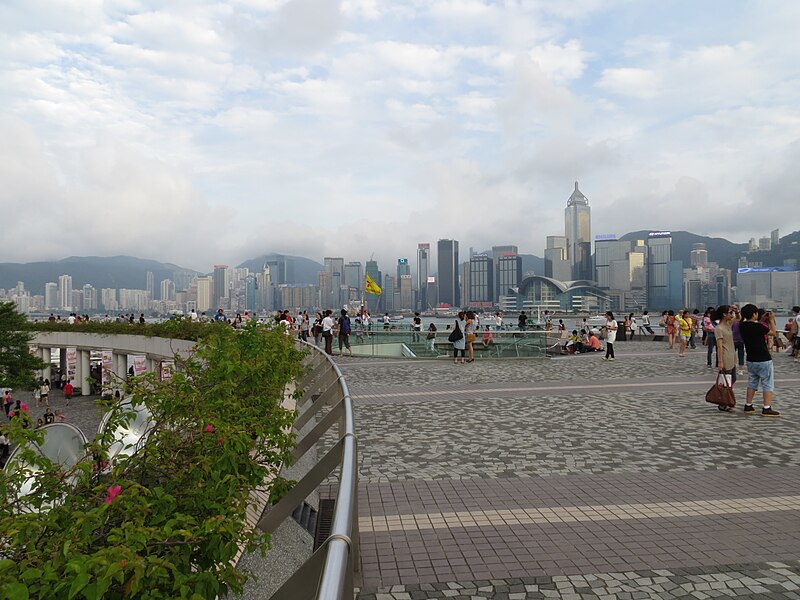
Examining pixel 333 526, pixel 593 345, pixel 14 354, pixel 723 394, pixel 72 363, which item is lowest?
pixel 72 363

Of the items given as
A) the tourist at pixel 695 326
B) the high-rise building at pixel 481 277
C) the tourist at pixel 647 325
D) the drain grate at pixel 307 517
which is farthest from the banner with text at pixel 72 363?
the high-rise building at pixel 481 277

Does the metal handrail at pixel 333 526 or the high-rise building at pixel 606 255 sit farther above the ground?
the high-rise building at pixel 606 255

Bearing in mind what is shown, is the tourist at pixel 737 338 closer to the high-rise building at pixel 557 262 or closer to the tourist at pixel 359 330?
the tourist at pixel 359 330

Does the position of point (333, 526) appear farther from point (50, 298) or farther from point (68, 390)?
point (50, 298)

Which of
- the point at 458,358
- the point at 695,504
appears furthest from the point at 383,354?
the point at 695,504

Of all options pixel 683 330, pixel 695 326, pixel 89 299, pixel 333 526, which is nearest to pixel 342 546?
pixel 333 526

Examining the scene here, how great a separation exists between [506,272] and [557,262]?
1307cm

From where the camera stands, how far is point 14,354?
112ft

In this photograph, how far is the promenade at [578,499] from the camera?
3.87 metres

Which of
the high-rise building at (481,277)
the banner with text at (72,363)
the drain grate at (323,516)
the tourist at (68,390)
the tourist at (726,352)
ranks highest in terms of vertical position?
the high-rise building at (481,277)

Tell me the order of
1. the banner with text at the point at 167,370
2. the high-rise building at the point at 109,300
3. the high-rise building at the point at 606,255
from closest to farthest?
the banner with text at the point at 167,370
the high-rise building at the point at 606,255
the high-rise building at the point at 109,300

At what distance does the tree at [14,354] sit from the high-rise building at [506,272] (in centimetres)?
12067

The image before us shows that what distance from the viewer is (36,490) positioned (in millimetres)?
2850

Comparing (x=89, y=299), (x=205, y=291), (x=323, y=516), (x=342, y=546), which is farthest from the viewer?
(x=89, y=299)
